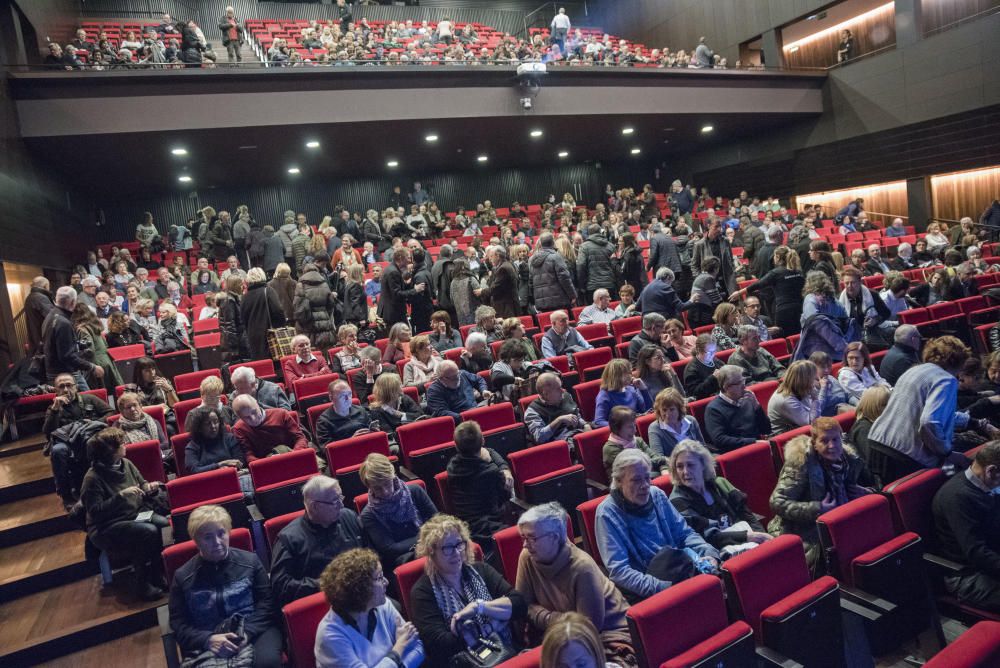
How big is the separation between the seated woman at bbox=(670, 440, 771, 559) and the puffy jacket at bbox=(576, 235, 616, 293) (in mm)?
4084

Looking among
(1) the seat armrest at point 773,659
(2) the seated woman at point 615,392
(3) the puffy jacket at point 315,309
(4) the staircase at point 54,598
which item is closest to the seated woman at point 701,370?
(2) the seated woman at point 615,392

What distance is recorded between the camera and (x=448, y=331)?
17.7ft

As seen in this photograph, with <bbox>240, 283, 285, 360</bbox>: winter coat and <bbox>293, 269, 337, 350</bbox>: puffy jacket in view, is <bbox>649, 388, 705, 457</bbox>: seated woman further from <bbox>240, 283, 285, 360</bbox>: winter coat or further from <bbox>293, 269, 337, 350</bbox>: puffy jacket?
<bbox>240, 283, 285, 360</bbox>: winter coat

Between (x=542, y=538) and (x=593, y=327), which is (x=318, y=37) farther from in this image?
(x=542, y=538)

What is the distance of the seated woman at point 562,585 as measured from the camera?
212 centimetres

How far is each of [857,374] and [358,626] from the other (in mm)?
3426

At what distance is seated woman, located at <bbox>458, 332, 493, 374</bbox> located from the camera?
4.72 m

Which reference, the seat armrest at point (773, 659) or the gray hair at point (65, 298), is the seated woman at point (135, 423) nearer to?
the gray hair at point (65, 298)

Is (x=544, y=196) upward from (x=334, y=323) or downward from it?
upward

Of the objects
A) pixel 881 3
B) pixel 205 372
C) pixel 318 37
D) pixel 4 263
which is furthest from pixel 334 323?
pixel 881 3

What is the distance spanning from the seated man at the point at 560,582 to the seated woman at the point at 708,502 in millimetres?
591

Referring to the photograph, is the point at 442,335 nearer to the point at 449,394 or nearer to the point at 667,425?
the point at 449,394

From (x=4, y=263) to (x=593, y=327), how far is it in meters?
5.54

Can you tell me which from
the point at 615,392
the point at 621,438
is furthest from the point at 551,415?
the point at 621,438
